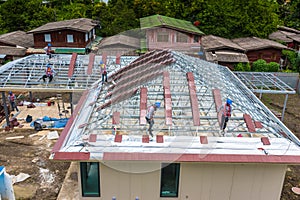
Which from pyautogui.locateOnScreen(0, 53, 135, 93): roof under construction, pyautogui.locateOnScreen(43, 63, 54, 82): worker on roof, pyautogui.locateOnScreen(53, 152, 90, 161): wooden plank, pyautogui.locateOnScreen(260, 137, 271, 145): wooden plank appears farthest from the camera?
pyautogui.locateOnScreen(43, 63, 54, 82): worker on roof

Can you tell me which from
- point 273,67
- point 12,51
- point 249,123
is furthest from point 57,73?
point 273,67

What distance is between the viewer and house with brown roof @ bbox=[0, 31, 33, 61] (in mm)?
30312

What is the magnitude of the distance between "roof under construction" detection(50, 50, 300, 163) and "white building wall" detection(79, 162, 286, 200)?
665 mm

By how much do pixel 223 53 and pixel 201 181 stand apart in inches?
914

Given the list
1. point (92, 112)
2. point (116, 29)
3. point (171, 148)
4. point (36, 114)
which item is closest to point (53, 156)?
point (92, 112)

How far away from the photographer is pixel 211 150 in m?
8.92

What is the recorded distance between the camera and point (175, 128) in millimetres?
9547

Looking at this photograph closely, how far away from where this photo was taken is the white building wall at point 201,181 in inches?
364

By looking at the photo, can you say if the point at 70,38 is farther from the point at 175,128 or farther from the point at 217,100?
the point at 175,128

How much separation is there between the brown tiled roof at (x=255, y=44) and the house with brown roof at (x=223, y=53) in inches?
62.7

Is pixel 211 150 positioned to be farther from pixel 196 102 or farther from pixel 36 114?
pixel 36 114

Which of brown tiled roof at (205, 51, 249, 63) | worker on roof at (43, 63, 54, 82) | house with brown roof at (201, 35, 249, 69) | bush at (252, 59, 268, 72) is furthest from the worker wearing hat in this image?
bush at (252, 59, 268, 72)

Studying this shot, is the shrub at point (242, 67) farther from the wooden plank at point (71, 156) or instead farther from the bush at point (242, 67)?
the wooden plank at point (71, 156)

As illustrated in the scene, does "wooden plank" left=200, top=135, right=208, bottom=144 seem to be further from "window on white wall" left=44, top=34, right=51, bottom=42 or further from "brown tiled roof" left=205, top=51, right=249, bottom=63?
"window on white wall" left=44, top=34, right=51, bottom=42
